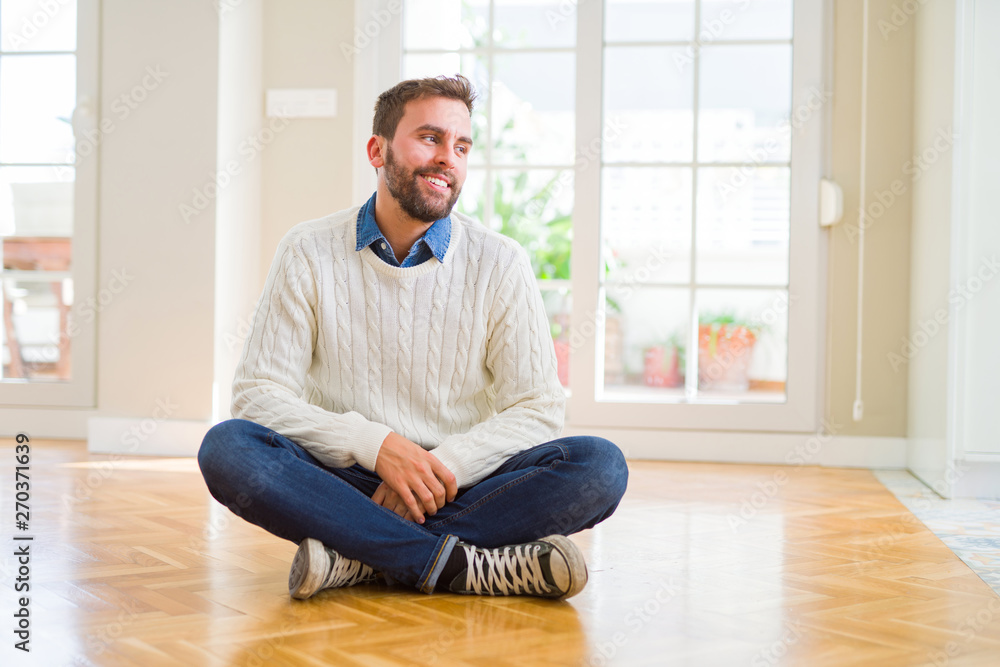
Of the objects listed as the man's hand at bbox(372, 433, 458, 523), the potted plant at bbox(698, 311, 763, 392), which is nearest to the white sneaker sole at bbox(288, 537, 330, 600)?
the man's hand at bbox(372, 433, 458, 523)

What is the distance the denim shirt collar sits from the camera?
75.9 inches

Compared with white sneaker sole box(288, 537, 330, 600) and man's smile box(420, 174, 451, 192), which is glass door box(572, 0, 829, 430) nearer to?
man's smile box(420, 174, 451, 192)

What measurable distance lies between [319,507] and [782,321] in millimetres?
2762

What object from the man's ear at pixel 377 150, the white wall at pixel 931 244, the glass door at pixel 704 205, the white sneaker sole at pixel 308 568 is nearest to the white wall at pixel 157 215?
the glass door at pixel 704 205

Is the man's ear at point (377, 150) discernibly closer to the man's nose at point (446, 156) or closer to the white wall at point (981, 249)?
the man's nose at point (446, 156)

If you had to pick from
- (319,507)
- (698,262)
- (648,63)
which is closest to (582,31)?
(648,63)

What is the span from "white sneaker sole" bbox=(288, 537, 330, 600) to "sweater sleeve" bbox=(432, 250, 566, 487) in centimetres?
28

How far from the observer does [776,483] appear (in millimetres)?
3320

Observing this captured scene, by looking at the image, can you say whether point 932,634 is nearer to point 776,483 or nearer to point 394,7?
point 776,483

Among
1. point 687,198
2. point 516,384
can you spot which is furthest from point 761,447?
point 516,384

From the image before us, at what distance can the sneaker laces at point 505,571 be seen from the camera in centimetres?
170

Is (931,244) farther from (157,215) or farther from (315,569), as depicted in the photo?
(157,215)

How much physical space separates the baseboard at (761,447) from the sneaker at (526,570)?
85.4 inches

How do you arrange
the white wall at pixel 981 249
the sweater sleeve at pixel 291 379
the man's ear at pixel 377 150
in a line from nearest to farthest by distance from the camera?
the sweater sleeve at pixel 291 379 < the man's ear at pixel 377 150 < the white wall at pixel 981 249
